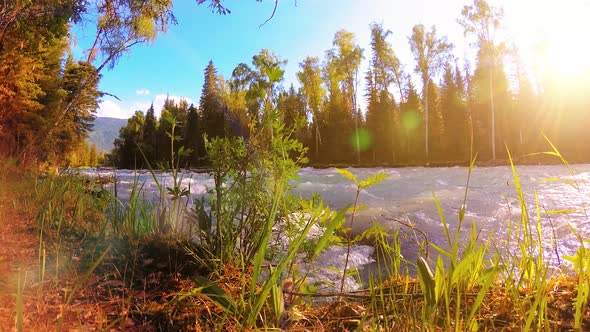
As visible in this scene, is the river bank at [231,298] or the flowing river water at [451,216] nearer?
the river bank at [231,298]

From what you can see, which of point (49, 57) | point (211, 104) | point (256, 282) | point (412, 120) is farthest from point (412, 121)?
point (256, 282)

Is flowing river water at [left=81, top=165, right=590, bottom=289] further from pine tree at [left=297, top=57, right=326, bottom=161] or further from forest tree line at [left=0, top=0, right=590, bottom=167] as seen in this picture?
pine tree at [left=297, top=57, right=326, bottom=161]

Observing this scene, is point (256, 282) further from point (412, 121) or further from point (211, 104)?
point (211, 104)

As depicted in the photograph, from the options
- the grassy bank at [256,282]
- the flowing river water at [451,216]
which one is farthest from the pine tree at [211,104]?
the grassy bank at [256,282]

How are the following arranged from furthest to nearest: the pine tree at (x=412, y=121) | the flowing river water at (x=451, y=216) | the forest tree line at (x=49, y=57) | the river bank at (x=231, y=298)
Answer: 1. the pine tree at (x=412, y=121)
2. the forest tree line at (x=49, y=57)
3. the flowing river water at (x=451, y=216)
4. the river bank at (x=231, y=298)

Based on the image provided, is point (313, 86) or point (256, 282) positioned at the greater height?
point (313, 86)

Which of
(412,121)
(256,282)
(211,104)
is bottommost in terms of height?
(256,282)

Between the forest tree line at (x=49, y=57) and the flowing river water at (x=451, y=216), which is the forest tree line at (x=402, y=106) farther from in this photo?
the flowing river water at (x=451, y=216)

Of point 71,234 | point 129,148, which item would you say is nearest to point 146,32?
point 71,234

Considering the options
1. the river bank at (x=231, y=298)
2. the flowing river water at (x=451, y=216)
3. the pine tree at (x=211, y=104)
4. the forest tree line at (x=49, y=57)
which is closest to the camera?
the river bank at (x=231, y=298)

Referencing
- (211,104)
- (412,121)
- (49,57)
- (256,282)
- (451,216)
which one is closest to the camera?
(256,282)

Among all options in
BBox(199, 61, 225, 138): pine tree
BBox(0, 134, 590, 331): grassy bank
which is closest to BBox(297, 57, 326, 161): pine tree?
BBox(199, 61, 225, 138): pine tree

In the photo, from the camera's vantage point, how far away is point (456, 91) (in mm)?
34188

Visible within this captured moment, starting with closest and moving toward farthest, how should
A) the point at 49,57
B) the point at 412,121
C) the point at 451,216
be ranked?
the point at 451,216
the point at 49,57
the point at 412,121
